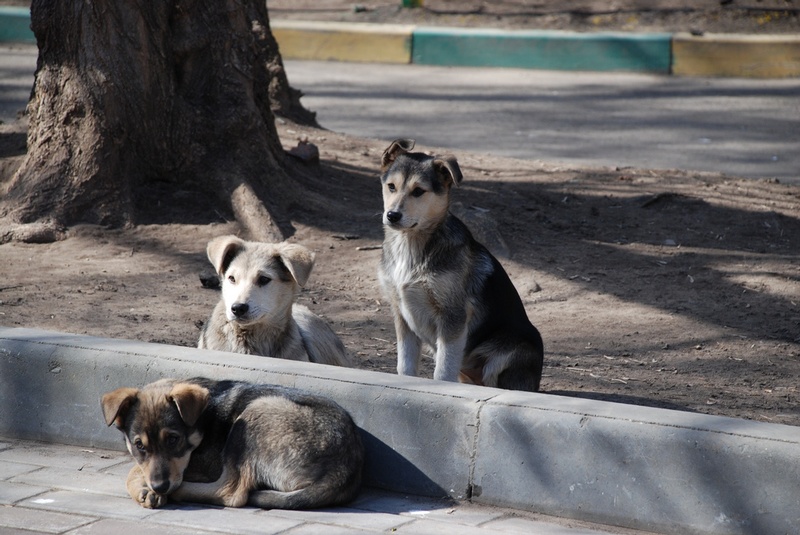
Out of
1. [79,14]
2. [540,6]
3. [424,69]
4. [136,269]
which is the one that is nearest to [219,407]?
[136,269]

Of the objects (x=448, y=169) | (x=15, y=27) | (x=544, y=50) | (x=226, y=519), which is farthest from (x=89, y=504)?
(x=15, y=27)

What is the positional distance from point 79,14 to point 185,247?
1.99m

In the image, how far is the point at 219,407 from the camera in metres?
4.77

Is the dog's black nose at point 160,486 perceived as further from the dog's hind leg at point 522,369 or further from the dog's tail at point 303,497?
the dog's hind leg at point 522,369

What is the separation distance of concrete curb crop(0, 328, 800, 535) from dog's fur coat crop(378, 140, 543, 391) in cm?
92

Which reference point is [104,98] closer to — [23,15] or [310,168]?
[310,168]

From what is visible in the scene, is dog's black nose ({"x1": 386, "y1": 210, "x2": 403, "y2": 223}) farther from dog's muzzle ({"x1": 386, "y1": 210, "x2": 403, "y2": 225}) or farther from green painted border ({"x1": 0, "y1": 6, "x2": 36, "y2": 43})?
green painted border ({"x1": 0, "y1": 6, "x2": 36, "y2": 43})

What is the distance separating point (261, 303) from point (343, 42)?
12.7 meters

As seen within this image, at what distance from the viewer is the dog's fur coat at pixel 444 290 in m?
5.84

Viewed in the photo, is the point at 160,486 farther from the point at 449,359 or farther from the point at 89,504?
the point at 449,359

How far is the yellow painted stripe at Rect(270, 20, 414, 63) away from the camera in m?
17.4

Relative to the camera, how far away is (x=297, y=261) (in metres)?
5.55

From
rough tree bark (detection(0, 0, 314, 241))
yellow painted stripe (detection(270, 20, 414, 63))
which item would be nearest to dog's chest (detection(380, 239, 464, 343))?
rough tree bark (detection(0, 0, 314, 241))

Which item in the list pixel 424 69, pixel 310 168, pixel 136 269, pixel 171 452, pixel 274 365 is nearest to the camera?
pixel 171 452
